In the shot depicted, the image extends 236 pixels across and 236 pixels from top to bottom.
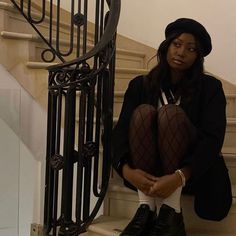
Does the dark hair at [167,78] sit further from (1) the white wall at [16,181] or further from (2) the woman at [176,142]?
(1) the white wall at [16,181]

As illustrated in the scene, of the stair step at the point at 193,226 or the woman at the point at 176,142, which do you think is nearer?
the woman at the point at 176,142

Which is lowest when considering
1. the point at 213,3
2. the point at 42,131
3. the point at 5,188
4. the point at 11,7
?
the point at 5,188

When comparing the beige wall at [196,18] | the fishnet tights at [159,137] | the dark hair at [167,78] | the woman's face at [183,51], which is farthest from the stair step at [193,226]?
the beige wall at [196,18]

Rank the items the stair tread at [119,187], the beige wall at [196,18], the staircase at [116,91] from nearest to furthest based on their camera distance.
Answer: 1. the staircase at [116,91]
2. the stair tread at [119,187]
3. the beige wall at [196,18]

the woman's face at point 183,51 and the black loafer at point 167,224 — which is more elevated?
the woman's face at point 183,51

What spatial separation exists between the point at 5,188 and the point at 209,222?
1.53 metres

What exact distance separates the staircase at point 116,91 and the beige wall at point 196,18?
0.58 feet

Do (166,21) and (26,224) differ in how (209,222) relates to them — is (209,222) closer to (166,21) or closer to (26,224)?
(26,224)

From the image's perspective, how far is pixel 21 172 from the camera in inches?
110

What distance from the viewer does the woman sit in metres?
1.63

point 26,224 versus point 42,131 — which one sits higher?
point 42,131

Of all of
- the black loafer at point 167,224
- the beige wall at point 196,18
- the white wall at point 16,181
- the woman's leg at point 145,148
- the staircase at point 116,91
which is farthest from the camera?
the beige wall at point 196,18

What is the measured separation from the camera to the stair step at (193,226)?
5.75 feet

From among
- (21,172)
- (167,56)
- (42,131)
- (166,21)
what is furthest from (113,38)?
(166,21)
